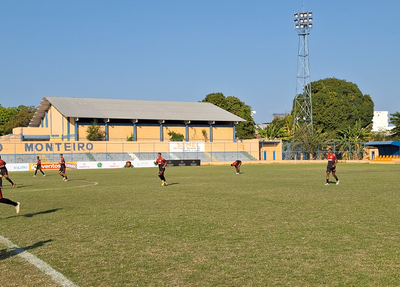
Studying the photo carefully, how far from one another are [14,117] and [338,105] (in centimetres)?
6818

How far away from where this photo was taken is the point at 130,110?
7425 cm

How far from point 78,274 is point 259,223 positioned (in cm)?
564

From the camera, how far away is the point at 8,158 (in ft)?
178

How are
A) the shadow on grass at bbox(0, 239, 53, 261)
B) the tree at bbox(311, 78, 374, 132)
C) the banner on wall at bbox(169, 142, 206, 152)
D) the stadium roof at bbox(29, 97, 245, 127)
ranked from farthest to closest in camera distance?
the tree at bbox(311, 78, 374, 132)
the stadium roof at bbox(29, 97, 245, 127)
the banner on wall at bbox(169, 142, 206, 152)
the shadow on grass at bbox(0, 239, 53, 261)

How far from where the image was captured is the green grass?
23.4 feet

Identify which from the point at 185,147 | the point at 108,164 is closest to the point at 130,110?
the point at 185,147

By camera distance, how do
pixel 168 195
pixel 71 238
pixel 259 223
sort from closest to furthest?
pixel 71 238 → pixel 259 223 → pixel 168 195

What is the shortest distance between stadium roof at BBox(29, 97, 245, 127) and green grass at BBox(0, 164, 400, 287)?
54.0 metres

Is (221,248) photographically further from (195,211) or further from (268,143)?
(268,143)

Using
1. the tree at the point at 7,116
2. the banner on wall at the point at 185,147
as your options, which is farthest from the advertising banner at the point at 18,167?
the tree at the point at 7,116

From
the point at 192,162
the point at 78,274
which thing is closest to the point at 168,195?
the point at 78,274

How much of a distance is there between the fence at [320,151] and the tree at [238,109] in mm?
24913

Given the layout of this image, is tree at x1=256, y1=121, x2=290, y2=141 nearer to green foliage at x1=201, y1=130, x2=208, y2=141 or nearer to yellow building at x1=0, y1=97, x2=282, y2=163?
yellow building at x1=0, y1=97, x2=282, y2=163

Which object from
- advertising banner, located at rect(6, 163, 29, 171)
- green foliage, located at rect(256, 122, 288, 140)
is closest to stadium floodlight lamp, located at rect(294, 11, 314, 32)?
green foliage, located at rect(256, 122, 288, 140)
